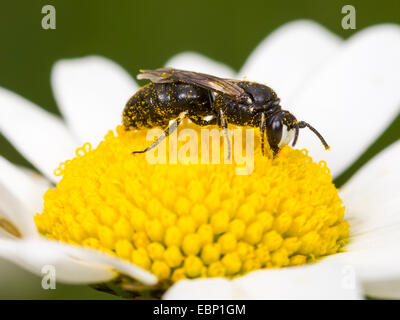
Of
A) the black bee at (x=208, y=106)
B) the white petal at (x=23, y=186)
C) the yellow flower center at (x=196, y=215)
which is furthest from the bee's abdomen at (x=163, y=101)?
the white petal at (x=23, y=186)

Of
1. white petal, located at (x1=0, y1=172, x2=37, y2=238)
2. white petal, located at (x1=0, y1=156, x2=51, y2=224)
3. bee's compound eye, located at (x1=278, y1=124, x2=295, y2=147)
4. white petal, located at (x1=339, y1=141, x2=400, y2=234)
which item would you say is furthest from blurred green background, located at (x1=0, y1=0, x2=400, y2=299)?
white petal, located at (x1=0, y1=172, x2=37, y2=238)

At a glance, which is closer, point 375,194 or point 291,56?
point 375,194

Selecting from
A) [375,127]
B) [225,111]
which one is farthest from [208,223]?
[375,127]

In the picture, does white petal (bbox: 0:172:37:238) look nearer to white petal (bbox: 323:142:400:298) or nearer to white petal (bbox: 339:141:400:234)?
white petal (bbox: 323:142:400:298)

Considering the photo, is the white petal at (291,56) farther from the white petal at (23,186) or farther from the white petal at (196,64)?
the white petal at (23,186)

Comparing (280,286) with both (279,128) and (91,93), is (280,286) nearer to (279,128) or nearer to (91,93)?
(279,128)

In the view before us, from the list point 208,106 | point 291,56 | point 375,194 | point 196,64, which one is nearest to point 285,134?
point 208,106
